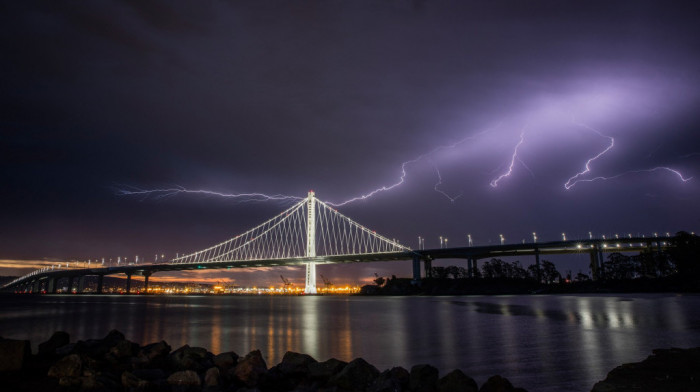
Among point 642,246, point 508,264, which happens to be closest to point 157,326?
point 642,246

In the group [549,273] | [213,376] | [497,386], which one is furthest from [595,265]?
[213,376]

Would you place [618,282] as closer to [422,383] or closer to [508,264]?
[508,264]

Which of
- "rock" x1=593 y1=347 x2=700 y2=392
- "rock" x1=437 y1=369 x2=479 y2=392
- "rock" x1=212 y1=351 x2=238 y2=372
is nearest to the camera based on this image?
"rock" x1=437 y1=369 x2=479 y2=392

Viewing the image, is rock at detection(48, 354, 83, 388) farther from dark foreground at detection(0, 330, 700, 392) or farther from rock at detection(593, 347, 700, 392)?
rock at detection(593, 347, 700, 392)

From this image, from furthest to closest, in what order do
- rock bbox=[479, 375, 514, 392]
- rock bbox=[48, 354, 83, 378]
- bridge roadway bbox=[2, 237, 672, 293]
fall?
bridge roadway bbox=[2, 237, 672, 293]
rock bbox=[48, 354, 83, 378]
rock bbox=[479, 375, 514, 392]

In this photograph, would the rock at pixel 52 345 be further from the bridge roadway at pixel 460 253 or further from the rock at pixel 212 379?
the bridge roadway at pixel 460 253

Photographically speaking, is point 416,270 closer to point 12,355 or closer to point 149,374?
point 149,374

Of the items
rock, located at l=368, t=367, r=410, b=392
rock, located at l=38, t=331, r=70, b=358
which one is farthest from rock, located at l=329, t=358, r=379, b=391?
rock, located at l=38, t=331, r=70, b=358
